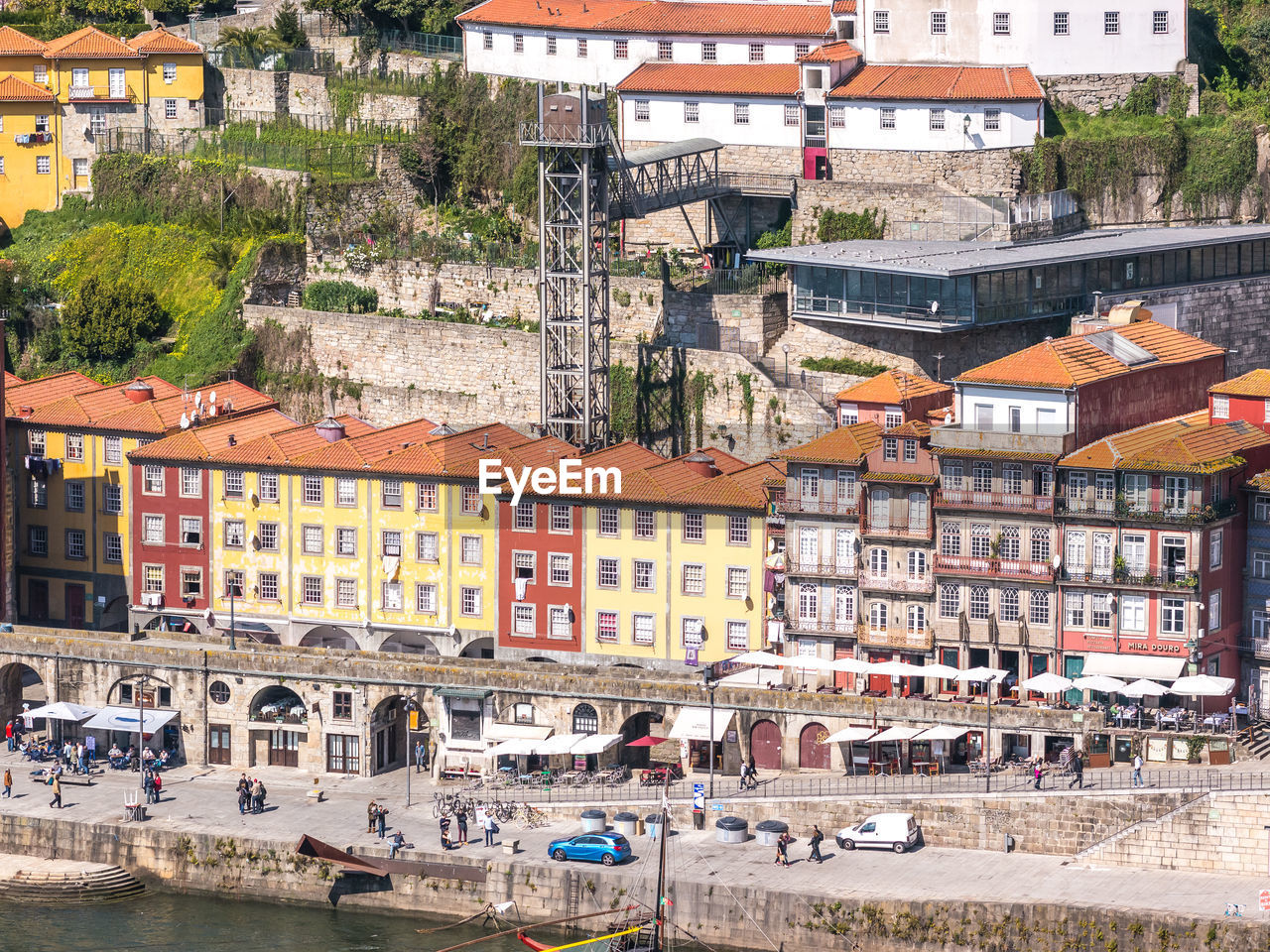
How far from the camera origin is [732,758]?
374 ft

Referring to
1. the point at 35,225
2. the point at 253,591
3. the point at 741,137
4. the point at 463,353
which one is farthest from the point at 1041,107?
the point at 35,225

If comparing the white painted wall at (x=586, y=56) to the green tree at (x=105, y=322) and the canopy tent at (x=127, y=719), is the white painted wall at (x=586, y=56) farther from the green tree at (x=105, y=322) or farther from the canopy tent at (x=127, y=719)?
the canopy tent at (x=127, y=719)

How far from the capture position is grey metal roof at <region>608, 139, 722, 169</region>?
131750 millimetres

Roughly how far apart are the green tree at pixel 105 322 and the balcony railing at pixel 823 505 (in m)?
37.9

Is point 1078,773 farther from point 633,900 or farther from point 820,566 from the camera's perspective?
point 633,900

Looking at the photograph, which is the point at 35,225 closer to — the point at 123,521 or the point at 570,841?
the point at 123,521

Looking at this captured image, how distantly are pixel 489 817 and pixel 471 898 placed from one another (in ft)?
11.3

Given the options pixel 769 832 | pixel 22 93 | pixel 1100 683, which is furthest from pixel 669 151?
pixel 22 93

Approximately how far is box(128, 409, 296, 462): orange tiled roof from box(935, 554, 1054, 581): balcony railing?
2881 cm

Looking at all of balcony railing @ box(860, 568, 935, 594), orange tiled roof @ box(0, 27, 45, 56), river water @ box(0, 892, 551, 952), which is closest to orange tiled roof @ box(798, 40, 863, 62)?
balcony railing @ box(860, 568, 935, 594)

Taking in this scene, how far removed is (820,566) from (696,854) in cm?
1312

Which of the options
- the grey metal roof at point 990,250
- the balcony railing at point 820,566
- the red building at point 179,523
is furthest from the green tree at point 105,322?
the balcony railing at point 820,566

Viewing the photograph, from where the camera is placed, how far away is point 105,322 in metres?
143

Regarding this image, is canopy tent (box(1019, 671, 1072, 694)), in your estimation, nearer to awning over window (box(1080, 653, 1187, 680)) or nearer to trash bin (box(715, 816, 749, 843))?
awning over window (box(1080, 653, 1187, 680))
